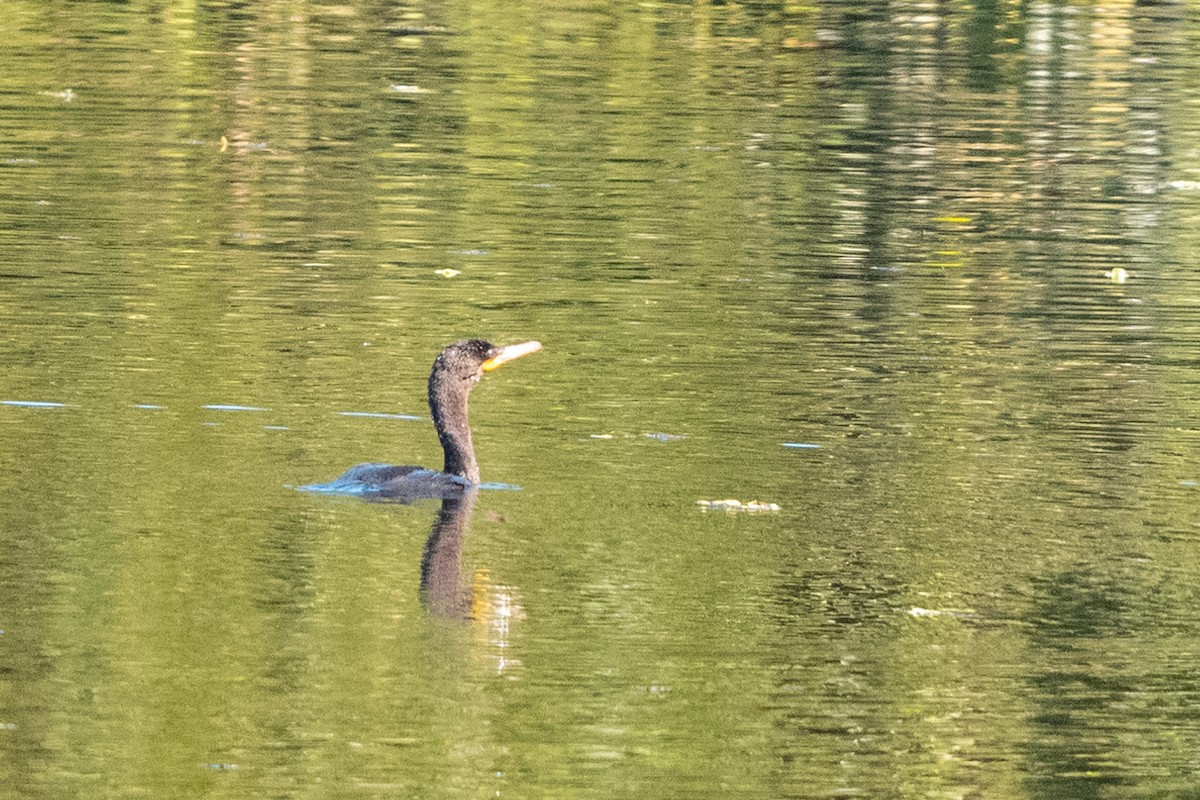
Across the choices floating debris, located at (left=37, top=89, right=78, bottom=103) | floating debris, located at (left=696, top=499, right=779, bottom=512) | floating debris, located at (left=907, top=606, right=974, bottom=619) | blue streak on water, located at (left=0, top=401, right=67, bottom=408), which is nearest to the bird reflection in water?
floating debris, located at (left=696, top=499, right=779, bottom=512)

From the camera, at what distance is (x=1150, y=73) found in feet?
93.4

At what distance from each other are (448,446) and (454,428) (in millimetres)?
81

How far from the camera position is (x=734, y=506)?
33.6 feet

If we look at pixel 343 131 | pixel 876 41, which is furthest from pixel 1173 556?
pixel 876 41

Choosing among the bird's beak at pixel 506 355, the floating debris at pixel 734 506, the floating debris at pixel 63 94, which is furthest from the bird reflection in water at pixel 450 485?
the floating debris at pixel 63 94

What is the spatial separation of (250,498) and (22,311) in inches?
178

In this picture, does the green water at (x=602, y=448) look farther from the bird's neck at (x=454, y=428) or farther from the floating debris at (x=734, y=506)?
the bird's neck at (x=454, y=428)

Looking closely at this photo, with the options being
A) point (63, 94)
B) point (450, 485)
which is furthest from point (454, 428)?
point (63, 94)

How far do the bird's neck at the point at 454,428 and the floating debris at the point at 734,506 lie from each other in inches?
42.4

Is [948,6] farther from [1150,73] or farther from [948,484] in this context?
[948,484]

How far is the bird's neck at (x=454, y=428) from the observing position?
35.4 feet

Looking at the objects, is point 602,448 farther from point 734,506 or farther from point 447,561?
point 447,561

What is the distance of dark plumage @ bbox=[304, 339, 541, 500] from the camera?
33.9ft

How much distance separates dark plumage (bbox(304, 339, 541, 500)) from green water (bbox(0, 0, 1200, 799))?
4.9 inches
